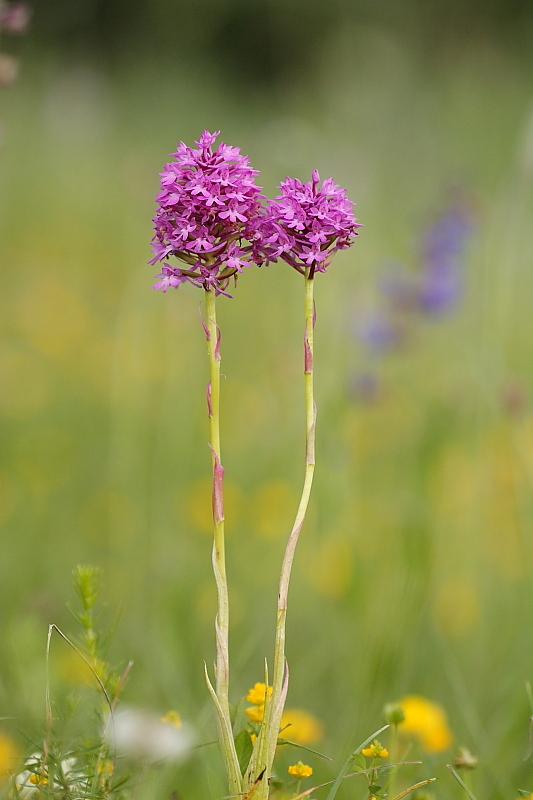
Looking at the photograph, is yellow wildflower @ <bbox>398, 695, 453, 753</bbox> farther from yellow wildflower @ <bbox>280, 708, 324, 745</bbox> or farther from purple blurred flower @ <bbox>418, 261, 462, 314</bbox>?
purple blurred flower @ <bbox>418, 261, 462, 314</bbox>

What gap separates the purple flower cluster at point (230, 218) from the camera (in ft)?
2.19

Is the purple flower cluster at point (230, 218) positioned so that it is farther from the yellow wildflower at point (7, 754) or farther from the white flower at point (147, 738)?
the yellow wildflower at point (7, 754)

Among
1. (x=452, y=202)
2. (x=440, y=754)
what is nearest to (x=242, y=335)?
(x=452, y=202)

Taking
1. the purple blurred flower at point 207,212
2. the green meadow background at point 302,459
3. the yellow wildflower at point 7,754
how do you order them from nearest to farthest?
the purple blurred flower at point 207,212, the yellow wildflower at point 7,754, the green meadow background at point 302,459

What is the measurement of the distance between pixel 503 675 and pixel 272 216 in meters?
0.99

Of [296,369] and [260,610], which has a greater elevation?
[296,369]

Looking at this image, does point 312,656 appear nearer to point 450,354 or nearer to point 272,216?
point 272,216

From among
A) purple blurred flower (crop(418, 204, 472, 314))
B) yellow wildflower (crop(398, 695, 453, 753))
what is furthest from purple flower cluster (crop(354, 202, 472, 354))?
yellow wildflower (crop(398, 695, 453, 753))

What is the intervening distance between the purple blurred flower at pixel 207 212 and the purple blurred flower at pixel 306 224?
0.02 metres

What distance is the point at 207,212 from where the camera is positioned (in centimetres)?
67

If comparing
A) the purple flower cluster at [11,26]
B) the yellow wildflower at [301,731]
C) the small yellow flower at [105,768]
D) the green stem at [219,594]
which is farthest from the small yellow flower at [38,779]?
the purple flower cluster at [11,26]

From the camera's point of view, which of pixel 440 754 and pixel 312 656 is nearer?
pixel 440 754

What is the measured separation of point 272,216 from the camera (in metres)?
0.69

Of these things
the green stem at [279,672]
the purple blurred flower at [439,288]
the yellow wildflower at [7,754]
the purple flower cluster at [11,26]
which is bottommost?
the yellow wildflower at [7,754]
